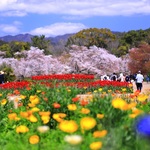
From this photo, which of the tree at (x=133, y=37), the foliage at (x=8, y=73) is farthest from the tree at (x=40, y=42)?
A: the foliage at (x=8, y=73)

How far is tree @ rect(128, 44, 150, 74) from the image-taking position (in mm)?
43719

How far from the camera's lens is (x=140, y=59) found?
144 ft

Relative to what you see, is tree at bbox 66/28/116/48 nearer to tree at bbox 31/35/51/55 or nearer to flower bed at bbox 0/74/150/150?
tree at bbox 31/35/51/55

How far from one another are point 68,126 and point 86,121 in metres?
0.18

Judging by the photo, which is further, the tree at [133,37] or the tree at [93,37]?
the tree at [93,37]

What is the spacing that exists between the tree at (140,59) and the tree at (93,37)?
64.8 ft

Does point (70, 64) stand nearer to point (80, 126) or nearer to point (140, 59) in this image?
point (140, 59)

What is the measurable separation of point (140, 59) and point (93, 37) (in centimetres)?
2264

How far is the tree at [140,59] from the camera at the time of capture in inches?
1721

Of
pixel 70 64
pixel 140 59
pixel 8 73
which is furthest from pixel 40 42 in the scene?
pixel 8 73

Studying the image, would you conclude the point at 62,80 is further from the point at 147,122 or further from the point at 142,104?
the point at 147,122

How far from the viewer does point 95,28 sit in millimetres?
67625

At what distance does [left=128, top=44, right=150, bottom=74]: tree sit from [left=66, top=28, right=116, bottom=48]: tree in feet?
64.8

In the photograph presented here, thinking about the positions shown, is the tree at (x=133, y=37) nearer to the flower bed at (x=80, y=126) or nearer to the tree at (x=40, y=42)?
the tree at (x=40, y=42)
